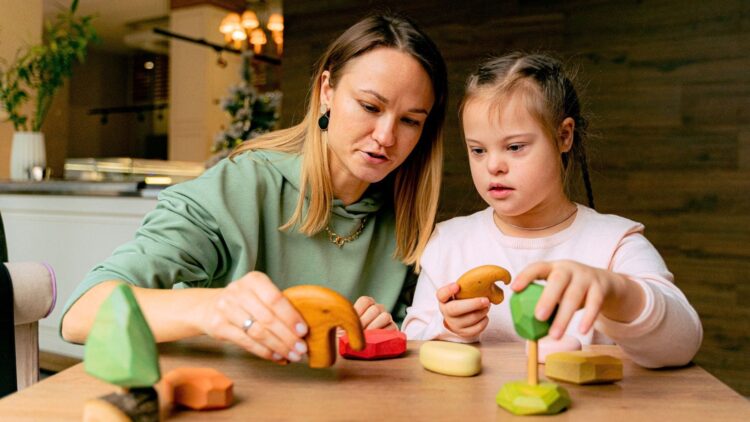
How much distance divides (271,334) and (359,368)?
168 mm

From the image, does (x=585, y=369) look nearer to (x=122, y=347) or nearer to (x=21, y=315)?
(x=122, y=347)

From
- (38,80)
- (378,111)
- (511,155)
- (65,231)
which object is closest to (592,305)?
(511,155)

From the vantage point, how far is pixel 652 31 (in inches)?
122

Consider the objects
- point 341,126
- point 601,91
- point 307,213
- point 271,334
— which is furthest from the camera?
point 601,91

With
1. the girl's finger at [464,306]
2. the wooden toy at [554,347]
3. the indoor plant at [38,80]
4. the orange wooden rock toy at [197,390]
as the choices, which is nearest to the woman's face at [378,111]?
the girl's finger at [464,306]

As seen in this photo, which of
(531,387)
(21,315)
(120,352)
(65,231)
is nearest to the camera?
(120,352)

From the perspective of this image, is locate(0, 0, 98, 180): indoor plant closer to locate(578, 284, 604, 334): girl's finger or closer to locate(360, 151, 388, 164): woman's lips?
locate(360, 151, 388, 164): woman's lips

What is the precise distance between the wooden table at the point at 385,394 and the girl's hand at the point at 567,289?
10 cm

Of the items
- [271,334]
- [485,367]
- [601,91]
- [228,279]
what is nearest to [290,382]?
[271,334]

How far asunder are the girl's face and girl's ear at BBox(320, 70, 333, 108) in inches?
12.4

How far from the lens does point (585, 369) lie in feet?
2.59

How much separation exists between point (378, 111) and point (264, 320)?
626 millimetres

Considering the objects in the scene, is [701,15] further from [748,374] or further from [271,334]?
[271,334]

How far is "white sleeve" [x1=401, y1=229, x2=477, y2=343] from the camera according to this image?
1.16m
